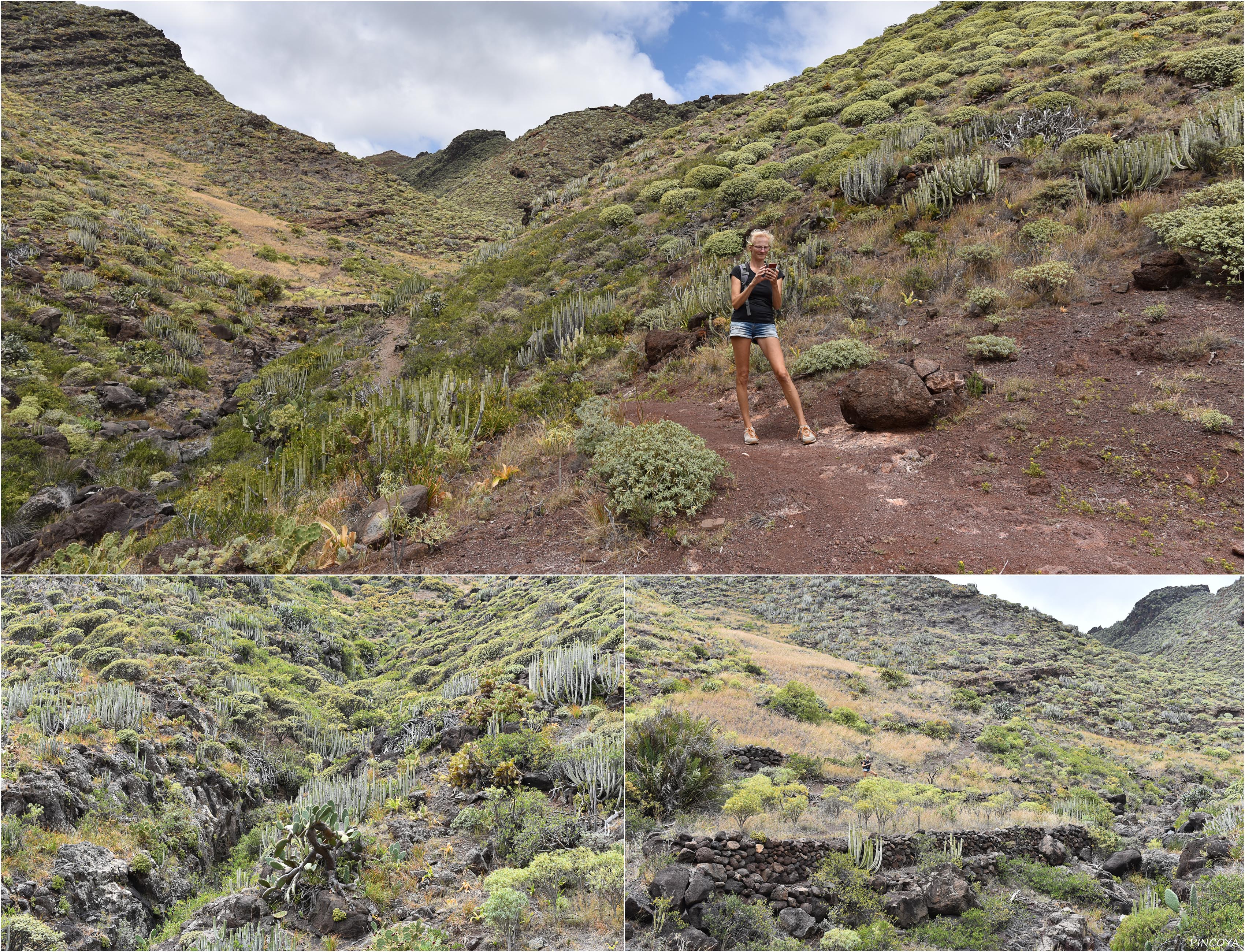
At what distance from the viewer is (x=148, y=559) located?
5758 millimetres

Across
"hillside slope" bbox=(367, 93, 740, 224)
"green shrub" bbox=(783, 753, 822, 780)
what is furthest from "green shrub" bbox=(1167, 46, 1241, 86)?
"hillside slope" bbox=(367, 93, 740, 224)

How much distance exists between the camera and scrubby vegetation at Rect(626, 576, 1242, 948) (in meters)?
3.37

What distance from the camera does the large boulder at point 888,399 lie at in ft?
20.1

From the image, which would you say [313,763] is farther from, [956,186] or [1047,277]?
[956,186]

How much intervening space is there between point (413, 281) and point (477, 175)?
35.3 meters

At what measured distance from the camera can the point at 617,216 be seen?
1895 centimetres

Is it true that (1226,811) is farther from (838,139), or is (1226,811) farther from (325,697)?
(838,139)

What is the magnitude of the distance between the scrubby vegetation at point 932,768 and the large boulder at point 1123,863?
1 cm

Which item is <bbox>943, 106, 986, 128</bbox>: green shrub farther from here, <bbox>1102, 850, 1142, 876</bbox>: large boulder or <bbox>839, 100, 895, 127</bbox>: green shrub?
<bbox>1102, 850, 1142, 876</bbox>: large boulder

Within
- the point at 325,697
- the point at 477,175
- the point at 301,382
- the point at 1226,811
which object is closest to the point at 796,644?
the point at 1226,811

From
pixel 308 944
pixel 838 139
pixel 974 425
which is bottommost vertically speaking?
pixel 308 944

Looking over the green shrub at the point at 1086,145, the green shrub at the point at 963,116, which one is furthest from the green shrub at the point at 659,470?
the green shrub at the point at 963,116

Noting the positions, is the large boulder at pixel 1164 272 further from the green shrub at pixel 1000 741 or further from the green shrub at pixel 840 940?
the green shrub at pixel 840 940

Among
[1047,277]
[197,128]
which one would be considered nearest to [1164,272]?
[1047,277]
